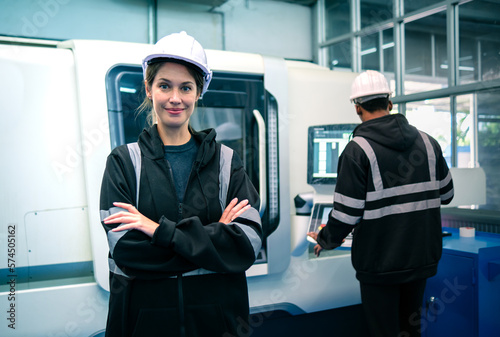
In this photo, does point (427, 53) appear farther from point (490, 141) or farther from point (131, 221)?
point (131, 221)

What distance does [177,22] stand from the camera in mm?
3869

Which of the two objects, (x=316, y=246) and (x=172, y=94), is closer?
(x=172, y=94)

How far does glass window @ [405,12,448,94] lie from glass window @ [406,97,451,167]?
15cm

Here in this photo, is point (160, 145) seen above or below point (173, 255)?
above

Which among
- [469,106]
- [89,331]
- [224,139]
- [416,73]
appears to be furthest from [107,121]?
[416,73]

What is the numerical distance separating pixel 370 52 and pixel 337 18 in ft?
1.90

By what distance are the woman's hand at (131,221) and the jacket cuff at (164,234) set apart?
0.11ft

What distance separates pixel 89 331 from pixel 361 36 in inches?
138

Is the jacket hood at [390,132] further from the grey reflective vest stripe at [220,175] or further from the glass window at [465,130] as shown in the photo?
the glass window at [465,130]

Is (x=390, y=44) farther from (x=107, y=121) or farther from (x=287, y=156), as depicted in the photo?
(x=107, y=121)

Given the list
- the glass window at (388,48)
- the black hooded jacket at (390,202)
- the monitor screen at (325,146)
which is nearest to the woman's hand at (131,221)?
the black hooded jacket at (390,202)

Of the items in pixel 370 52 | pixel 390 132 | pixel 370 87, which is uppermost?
pixel 370 52

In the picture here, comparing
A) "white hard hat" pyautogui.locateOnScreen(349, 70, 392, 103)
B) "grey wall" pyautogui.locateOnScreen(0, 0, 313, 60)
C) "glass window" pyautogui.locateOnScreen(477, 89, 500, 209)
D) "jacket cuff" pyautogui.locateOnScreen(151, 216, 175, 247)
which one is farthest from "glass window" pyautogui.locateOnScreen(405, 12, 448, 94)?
"jacket cuff" pyautogui.locateOnScreen(151, 216, 175, 247)

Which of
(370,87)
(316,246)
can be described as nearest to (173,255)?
(316,246)
